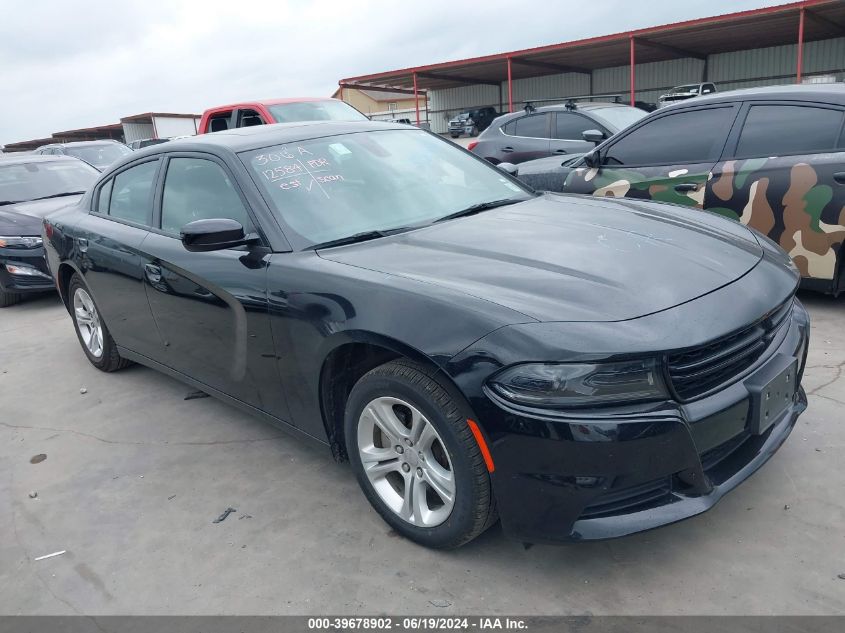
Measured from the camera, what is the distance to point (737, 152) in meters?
5.03

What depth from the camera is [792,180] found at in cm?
468

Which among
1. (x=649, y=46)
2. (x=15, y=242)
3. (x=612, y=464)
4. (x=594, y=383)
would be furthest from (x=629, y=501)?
(x=649, y=46)

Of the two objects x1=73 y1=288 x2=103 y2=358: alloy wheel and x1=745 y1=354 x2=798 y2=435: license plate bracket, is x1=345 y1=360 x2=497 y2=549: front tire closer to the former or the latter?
x1=745 y1=354 x2=798 y2=435: license plate bracket

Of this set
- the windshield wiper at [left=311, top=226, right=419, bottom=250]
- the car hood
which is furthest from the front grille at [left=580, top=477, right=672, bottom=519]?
the windshield wiper at [left=311, top=226, right=419, bottom=250]

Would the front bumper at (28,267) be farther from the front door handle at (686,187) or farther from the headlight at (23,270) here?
the front door handle at (686,187)

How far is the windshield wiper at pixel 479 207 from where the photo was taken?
127 inches

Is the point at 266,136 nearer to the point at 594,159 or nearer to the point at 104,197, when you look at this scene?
the point at 104,197

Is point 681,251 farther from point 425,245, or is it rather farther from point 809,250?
point 809,250

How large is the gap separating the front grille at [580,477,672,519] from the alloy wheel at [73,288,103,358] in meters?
3.73

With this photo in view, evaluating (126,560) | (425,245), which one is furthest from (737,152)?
(126,560)

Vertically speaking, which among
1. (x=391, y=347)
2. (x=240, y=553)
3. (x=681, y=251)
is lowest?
(x=240, y=553)

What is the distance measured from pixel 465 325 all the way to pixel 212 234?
1268mm

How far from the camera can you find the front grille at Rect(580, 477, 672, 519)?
213 cm

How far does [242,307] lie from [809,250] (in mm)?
3799
